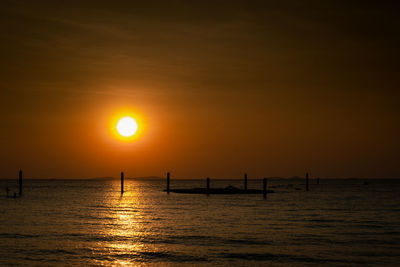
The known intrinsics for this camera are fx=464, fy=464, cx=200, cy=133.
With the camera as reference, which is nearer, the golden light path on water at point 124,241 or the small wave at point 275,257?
the small wave at point 275,257

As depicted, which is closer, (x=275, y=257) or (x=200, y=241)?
(x=275, y=257)

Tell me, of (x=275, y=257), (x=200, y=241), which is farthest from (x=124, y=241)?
(x=275, y=257)

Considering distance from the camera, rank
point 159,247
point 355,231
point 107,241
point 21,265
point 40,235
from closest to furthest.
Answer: point 21,265, point 159,247, point 107,241, point 40,235, point 355,231

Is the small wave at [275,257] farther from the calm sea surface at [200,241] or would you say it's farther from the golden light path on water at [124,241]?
the golden light path on water at [124,241]

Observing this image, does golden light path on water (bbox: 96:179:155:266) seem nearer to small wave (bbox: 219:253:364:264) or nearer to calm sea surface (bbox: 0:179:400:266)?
calm sea surface (bbox: 0:179:400:266)

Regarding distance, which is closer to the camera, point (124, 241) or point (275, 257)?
point (275, 257)

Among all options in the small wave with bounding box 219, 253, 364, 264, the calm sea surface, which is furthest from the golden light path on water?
the small wave with bounding box 219, 253, 364, 264

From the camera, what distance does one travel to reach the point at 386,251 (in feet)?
90.0

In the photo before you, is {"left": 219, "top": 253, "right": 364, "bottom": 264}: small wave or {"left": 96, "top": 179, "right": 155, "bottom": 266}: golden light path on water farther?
{"left": 96, "top": 179, "right": 155, "bottom": 266}: golden light path on water

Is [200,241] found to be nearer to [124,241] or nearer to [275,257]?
[124,241]

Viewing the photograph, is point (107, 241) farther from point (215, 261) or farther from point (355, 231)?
point (355, 231)

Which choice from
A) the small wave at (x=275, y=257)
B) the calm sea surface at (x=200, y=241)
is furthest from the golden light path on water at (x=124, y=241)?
the small wave at (x=275, y=257)

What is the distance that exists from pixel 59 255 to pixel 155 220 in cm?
1890

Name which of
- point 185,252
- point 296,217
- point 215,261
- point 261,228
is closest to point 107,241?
point 185,252
